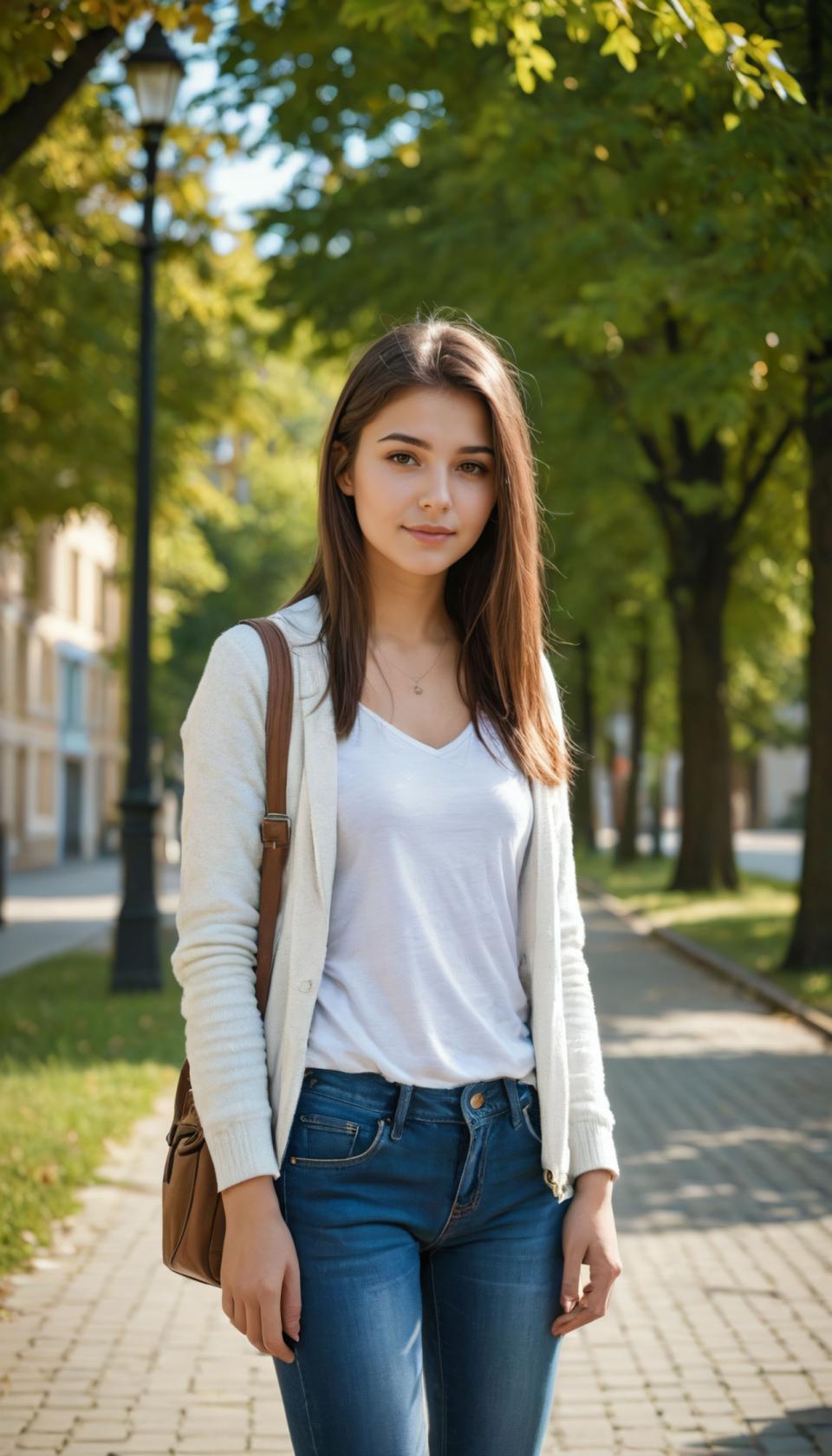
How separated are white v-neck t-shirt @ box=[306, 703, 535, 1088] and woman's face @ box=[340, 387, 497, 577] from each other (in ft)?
0.85

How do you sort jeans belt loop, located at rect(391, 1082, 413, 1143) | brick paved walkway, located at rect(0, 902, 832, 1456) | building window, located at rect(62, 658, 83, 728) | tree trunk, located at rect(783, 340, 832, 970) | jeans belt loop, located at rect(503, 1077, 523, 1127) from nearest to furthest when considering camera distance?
jeans belt loop, located at rect(391, 1082, 413, 1143) → jeans belt loop, located at rect(503, 1077, 523, 1127) → brick paved walkway, located at rect(0, 902, 832, 1456) → tree trunk, located at rect(783, 340, 832, 970) → building window, located at rect(62, 658, 83, 728)

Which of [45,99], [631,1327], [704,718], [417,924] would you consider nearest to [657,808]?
[704,718]

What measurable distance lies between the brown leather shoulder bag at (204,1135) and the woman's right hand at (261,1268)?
68 millimetres

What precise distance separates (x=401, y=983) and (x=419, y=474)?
0.70 m

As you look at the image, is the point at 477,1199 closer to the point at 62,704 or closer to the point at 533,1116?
the point at 533,1116

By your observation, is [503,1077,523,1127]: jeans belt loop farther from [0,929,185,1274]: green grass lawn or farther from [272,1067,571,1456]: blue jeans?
[0,929,185,1274]: green grass lawn

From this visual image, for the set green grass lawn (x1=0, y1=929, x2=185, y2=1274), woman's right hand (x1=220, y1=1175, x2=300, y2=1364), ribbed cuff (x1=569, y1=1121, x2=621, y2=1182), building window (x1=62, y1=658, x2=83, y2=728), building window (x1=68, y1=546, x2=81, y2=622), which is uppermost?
building window (x1=68, y1=546, x2=81, y2=622)

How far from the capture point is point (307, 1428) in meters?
2.13

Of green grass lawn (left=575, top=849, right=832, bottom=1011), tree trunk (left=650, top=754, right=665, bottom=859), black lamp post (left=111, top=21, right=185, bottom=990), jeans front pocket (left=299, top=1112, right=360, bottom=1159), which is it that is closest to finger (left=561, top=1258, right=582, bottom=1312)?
jeans front pocket (left=299, top=1112, right=360, bottom=1159)

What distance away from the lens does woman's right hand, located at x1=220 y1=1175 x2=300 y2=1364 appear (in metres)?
2.08

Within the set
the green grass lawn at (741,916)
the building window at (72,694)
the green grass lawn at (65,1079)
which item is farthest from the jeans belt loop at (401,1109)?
the building window at (72,694)

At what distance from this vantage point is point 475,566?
262 cm

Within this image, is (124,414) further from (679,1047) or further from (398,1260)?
(398,1260)

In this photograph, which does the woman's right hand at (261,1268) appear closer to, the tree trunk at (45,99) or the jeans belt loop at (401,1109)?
the jeans belt loop at (401,1109)
